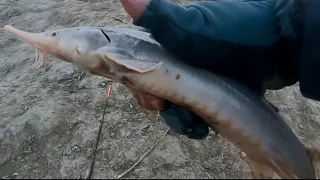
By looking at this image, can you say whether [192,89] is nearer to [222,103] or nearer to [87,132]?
[222,103]

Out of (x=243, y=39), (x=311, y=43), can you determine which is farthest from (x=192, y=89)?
(x=311, y=43)

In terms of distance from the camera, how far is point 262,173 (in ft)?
4.13

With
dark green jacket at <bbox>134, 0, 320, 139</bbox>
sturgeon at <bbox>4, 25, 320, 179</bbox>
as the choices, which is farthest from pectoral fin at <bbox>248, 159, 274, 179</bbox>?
dark green jacket at <bbox>134, 0, 320, 139</bbox>

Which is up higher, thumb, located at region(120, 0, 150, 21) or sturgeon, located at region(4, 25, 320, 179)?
thumb, located at region(120, 0, 150, 21)

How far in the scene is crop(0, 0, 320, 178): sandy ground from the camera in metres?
1.79

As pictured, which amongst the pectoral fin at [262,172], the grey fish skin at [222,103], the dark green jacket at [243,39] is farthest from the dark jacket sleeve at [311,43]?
the pectoral fin at [262,172]

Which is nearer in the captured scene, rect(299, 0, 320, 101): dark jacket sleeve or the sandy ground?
rect(299, 0, 320, 101): dark jacket sleeve

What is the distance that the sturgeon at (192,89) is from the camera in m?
1.26

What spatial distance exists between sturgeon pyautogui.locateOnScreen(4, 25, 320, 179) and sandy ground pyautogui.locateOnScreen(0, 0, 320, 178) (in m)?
0.41

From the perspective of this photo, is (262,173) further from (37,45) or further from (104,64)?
(37,45)

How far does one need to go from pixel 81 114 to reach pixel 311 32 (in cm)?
99

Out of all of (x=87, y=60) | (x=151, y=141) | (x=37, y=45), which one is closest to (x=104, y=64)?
(x=87, y=60)

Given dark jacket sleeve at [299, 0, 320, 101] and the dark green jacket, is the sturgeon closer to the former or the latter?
the dark green jacket

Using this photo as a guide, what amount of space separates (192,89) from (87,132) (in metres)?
0.76
